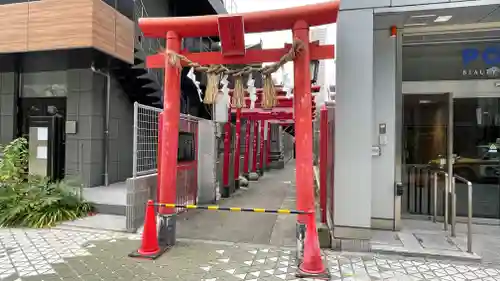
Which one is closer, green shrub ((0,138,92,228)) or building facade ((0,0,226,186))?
green shrub ((0,138,92,228))

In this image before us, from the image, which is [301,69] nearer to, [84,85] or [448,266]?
[448,266]

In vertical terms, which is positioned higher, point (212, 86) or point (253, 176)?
point (212, 86)

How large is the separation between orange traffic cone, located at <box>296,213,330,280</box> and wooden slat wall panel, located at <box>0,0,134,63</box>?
597 cm

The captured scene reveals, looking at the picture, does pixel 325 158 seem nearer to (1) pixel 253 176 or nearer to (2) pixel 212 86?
(2) pixel 212 86

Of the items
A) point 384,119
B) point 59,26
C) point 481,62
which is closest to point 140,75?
point 59,26

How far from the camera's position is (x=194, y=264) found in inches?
160

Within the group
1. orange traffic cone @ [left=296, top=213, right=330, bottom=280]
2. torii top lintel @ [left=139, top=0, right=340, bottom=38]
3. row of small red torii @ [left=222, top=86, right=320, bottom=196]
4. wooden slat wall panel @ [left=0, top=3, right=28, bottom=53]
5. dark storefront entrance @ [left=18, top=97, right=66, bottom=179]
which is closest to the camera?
orange traffic cone @ [left=296, top=213, right=330, bottom=280]

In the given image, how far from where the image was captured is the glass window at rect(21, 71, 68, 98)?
28.9 feet

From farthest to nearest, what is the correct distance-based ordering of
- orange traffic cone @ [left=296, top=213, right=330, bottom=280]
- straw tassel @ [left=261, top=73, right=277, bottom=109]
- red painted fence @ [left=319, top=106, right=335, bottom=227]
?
red painted fence @ [left=319, top=106, right=335, bottom=227], straw tassel @ [left=261, top=73, right=277, bottom=109], orange traffic cone @ [left=296, top=213, right=330, bottom=280]

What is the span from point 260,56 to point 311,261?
287cm

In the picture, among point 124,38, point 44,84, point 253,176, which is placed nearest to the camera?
point 124,38

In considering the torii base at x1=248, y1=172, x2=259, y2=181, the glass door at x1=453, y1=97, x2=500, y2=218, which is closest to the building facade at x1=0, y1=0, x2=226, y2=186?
the torii base at x1=248, y1=172, x2=259, y2=181

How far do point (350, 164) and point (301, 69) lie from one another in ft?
5.15

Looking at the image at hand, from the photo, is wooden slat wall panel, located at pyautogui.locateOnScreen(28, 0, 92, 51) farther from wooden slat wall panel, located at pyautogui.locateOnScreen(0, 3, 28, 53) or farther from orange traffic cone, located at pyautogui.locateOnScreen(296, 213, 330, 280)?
orange traffic cone, located at pyautogui.locateOnScreen(296, 213, 330, 280)
